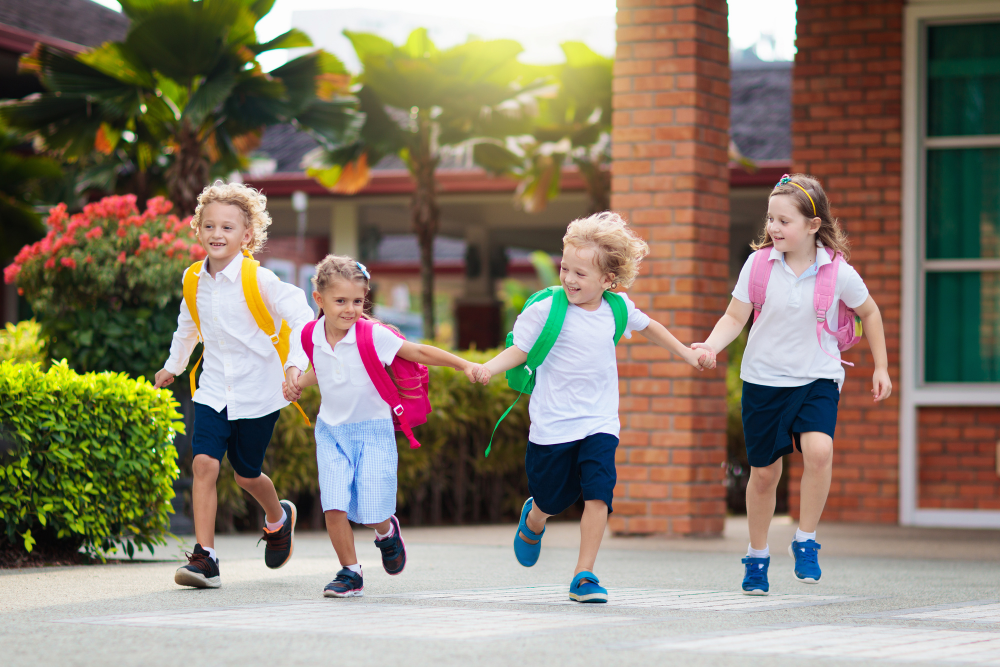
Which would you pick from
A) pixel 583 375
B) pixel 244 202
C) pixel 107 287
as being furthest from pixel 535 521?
pixel 107 287

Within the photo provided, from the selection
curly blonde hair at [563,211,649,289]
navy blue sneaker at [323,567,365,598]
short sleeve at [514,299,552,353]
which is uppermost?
curly blonde hair at [563,211,649,289]

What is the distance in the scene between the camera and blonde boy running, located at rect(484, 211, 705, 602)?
5.20m

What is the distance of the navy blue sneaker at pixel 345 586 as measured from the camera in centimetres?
525

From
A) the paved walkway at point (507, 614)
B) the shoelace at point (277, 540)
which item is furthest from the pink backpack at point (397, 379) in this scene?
the shoelace at point (277, 540)

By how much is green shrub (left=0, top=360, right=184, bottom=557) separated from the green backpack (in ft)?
7.86

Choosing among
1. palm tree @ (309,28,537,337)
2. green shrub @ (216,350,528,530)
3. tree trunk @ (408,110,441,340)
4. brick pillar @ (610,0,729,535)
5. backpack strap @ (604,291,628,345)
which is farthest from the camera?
tree trunk @ (408,110,441,340)

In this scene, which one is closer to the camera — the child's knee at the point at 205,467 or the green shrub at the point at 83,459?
the child's knee at the point at 205,467

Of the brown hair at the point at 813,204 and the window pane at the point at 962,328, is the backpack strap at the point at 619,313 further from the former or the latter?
the window pane at the point at 962,328

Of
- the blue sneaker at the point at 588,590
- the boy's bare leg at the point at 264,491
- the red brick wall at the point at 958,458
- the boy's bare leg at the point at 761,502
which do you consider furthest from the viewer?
the red brick wall at the point at 958,458

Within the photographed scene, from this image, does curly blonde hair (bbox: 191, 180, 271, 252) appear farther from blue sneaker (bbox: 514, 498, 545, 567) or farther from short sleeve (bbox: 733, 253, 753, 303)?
short sleeve (bbox: 733, 253, 753, 303)

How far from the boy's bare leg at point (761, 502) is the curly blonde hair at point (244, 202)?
2.43 metres

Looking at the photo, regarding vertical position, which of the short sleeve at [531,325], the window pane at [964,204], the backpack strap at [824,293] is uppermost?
the window pane at [964,204]

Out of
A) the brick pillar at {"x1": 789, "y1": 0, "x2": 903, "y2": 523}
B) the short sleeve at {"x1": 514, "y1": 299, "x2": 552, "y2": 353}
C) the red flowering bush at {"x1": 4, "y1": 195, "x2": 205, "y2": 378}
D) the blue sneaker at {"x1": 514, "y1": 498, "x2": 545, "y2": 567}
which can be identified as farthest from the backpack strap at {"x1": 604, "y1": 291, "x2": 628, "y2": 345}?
the brick pillar at {"x1": 789, "y1": 0, "x2": 903, "y2": 523}

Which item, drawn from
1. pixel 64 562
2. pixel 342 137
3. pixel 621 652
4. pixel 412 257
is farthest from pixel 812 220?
pixel 412 257
